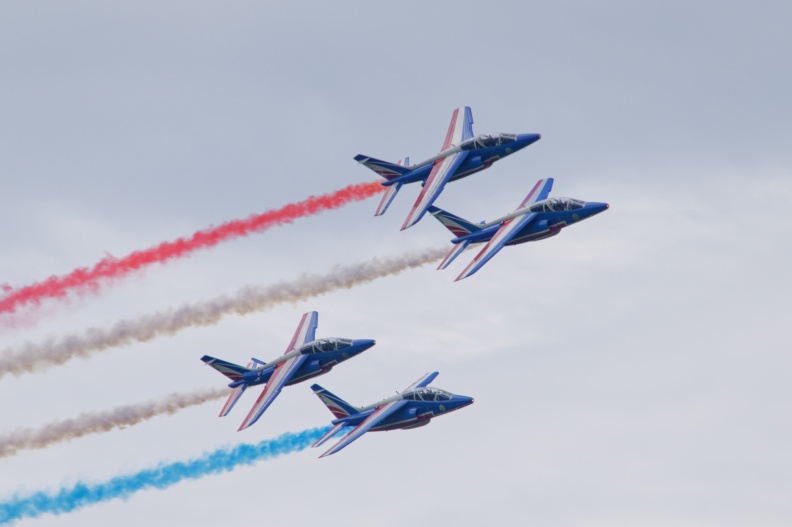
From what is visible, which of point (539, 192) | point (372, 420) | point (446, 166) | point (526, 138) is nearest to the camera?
point (372, 420)

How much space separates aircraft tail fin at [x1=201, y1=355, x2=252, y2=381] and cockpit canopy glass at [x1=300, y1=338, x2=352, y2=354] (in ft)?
15.8

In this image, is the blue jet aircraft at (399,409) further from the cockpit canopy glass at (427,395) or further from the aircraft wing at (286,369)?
the aircraft wing at (286,369)

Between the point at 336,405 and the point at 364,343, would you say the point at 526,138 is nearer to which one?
the point at 364,343

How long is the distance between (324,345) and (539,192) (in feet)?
73.6

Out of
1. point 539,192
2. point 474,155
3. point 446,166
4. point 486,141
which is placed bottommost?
point 539,192

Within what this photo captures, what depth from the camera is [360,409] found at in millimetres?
121250

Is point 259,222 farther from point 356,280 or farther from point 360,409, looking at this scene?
point 360,409

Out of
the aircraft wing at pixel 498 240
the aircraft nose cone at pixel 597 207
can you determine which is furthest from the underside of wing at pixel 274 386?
the aircraft nose cone at pixel 597 207

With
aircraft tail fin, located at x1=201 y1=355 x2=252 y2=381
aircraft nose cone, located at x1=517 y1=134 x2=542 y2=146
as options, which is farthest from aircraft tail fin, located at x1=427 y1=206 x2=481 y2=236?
aircraft tail fin, located at x1=201 y1=355 x2=252 y2=381

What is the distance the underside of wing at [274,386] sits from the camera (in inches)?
4675

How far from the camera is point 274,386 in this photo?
121812 mm

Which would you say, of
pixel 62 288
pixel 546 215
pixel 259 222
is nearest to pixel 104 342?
pixel 62 288

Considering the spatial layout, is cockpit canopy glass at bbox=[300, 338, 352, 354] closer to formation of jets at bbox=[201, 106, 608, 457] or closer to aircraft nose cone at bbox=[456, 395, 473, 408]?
formation of jets at bbox=[201, 106, 608, 457]

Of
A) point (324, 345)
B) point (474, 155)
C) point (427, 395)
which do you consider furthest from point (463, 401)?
point (474, 155)
